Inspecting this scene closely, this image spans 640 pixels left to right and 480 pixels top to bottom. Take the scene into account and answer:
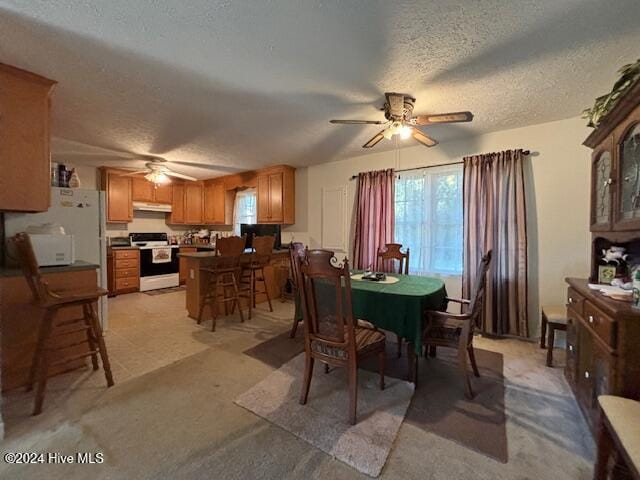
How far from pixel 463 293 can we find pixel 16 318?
14.0ft

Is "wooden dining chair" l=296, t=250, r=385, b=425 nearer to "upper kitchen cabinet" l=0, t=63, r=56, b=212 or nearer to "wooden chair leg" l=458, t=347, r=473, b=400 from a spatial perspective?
"wooden chair leg" l=458, t=347, r=473, b=400

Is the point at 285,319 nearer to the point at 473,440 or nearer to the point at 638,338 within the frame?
the point at 473,440

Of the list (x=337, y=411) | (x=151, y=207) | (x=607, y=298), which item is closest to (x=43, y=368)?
(x=337, y=411)

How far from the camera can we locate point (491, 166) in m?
3.14

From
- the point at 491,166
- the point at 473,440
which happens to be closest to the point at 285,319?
the point at 473,440

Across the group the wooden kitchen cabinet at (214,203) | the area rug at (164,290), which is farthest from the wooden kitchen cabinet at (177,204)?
the area rug at (164,290)

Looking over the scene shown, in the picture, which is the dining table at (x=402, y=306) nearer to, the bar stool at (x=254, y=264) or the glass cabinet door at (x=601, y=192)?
the glass cabinet door at (x=601, y=192)

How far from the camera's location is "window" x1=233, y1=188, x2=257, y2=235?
5.95m

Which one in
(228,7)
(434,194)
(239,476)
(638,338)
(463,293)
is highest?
(228,7)

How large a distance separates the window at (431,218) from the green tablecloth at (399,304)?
1294mm

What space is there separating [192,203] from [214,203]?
0.56 m

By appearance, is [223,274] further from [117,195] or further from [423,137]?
[117,195]

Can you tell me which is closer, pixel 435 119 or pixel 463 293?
pixel 435 119

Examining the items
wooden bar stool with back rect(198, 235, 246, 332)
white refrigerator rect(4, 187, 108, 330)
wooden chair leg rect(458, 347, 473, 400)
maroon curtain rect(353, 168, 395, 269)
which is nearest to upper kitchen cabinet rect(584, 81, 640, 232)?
wooden chair leg rect(458, 347, 473, 400)
